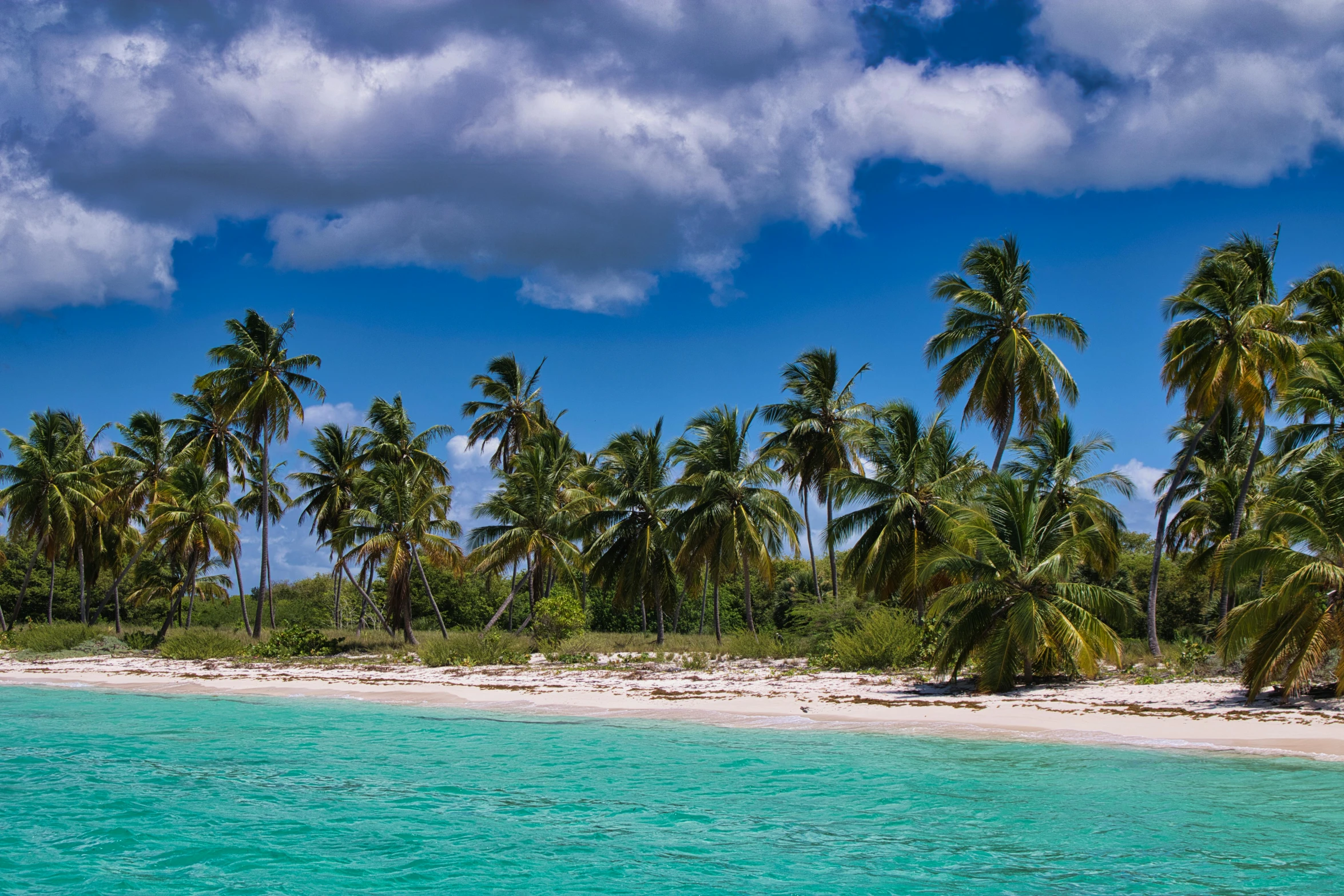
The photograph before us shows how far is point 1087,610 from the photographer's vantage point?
1805 cm

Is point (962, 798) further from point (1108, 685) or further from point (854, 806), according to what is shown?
point (1108, 685)

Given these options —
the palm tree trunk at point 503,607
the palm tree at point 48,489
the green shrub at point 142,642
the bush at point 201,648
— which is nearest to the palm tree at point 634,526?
the palm tree trunk at point 503,607

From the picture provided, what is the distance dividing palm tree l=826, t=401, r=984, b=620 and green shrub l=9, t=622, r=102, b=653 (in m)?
29.0

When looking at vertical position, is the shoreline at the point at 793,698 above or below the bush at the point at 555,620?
below

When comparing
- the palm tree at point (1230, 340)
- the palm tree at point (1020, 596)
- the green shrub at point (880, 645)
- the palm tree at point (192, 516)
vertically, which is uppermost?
the palm tree at point (1230, 340)

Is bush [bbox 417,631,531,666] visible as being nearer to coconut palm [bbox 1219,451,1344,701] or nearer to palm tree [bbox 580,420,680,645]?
palm tree [bbox 580,420,680,645]

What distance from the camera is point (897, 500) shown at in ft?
84.2

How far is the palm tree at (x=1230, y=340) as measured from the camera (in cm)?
2331

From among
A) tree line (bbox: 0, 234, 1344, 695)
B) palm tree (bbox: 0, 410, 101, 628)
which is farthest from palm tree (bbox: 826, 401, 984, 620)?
palm tree (bbox: 0, 410, 101, 628)

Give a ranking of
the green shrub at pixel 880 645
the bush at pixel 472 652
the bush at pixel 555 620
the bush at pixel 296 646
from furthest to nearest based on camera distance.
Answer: the bush at pixel 296 646
the bush at pixel 555 620
the bush at pixel 472 652
the green shrub at pixel 880 645

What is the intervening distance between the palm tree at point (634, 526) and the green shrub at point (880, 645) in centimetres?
967

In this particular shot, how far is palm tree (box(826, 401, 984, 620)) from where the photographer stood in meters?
25.8

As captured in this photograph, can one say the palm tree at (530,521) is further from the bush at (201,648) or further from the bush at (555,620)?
the bush at (201,648)

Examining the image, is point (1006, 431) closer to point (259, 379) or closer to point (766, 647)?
A: point (766, 647)
